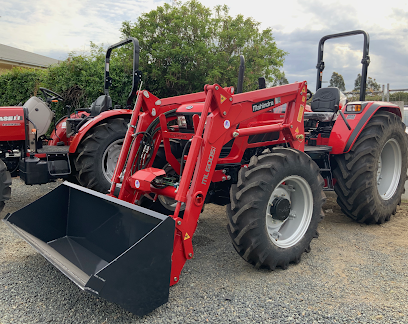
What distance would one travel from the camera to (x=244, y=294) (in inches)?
99.6

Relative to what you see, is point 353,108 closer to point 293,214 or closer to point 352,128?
point 352,128

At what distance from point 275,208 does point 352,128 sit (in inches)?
66.5

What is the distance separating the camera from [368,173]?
387cm

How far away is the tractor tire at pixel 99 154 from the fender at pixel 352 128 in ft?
9.29

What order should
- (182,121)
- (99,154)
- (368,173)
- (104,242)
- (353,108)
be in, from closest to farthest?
(104,242) → (182,121) → (368,173) → (353,108) → (99,154)

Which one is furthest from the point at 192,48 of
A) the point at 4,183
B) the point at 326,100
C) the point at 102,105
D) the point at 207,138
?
the point at 207,138

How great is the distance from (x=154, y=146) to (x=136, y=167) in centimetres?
33

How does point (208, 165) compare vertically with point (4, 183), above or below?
above

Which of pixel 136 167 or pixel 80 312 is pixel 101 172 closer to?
pixel 136 167

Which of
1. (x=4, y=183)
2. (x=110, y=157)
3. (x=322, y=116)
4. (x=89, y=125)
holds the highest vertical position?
(x=322, y=116)

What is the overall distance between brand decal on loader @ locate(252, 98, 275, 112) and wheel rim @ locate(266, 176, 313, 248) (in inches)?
27.0

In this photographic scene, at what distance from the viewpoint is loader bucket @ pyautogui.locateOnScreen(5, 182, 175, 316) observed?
6.79 ft

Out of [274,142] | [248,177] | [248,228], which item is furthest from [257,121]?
[248,228]

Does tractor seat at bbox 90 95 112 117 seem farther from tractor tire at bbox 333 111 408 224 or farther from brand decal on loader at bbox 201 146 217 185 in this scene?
tractor tire at bbox 333 111 408 224
